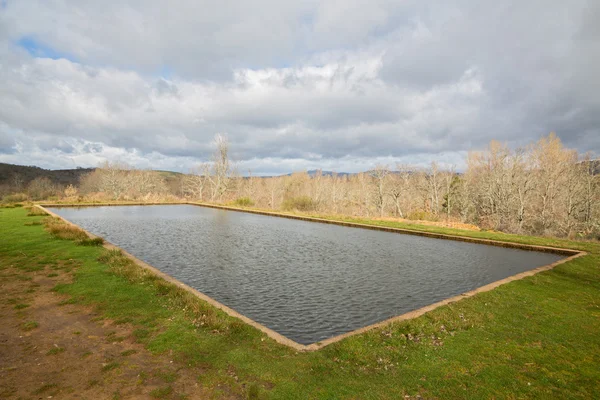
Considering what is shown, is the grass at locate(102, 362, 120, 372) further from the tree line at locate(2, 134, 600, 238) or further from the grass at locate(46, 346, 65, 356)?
the tree line at locate(2, 134, 600, 238)

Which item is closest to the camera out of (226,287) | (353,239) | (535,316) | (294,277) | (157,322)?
(157,322)

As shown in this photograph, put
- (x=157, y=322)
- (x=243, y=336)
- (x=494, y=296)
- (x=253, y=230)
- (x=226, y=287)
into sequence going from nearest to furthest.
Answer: (x=243, y=336), (x=157, y=322), (x=494, y=296), (x=226, y=287), (x=253, y=230)

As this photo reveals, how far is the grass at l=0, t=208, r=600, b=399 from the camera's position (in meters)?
3.29

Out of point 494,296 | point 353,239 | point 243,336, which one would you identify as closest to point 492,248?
point 353,239

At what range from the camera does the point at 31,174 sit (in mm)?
67812

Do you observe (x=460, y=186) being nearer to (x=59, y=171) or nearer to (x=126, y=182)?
(x=126, y=182)

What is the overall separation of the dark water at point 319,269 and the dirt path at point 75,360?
6.89 ft

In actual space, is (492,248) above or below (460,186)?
below

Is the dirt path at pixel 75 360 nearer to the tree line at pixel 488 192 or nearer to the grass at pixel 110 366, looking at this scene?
the grass at pixel 110 366

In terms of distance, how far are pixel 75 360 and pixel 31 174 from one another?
86.7 m

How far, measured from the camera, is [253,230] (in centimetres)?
1683

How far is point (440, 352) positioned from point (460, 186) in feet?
109

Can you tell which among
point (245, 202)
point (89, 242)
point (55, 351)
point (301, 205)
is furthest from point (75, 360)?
point (245, 202)

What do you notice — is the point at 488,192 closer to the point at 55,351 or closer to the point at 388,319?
the point at 388,319
